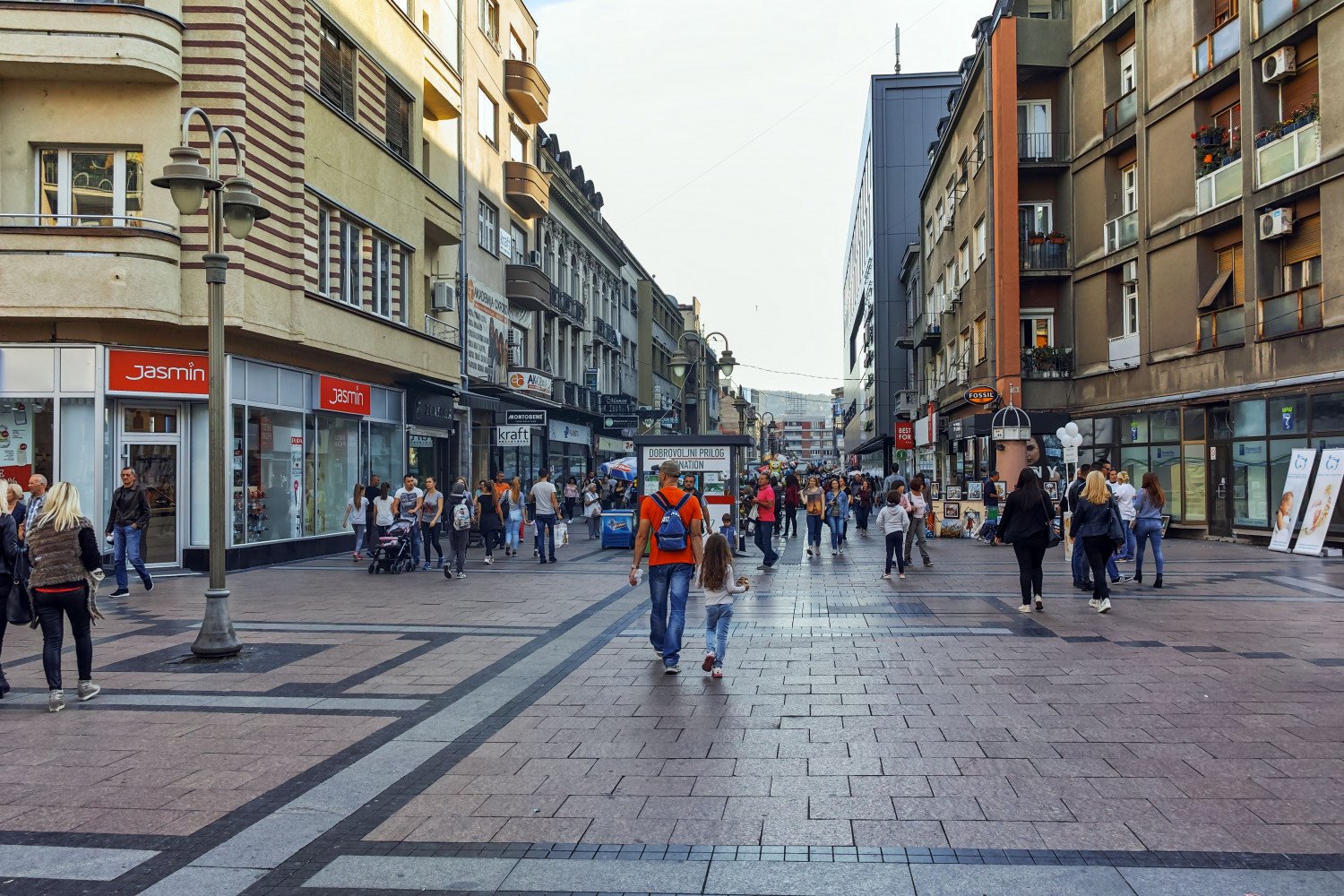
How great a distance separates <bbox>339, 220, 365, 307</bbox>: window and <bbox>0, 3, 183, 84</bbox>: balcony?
5.66 metres

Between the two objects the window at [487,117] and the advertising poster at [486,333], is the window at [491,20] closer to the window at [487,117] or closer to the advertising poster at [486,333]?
the window at [487,117]

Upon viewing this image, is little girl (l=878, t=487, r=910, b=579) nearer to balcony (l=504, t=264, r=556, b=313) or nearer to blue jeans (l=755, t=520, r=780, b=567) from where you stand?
blue jeans (l=755, t=520, r=780, b=567)

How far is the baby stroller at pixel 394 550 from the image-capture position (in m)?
17.9

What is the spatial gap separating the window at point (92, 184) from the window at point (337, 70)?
15.0ft

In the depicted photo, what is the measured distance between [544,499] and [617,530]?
149 inches

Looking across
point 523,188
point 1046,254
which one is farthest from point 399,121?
point 1046,254

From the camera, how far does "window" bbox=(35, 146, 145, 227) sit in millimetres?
16750

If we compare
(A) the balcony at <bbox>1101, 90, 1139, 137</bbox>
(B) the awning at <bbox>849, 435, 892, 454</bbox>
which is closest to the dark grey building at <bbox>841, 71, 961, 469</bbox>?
(B) the awning at <bbox>849, 435, 892, 454</bbox>

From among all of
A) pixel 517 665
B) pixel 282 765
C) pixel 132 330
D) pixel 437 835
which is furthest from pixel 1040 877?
pixel 132 330

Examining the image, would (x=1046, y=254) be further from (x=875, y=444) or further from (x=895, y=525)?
(x=875, y=444)

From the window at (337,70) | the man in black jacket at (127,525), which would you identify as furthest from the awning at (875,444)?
the man in black jacket at (127,525)

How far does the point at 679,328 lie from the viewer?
269ft

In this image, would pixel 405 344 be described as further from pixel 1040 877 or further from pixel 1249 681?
pixel 1040 877

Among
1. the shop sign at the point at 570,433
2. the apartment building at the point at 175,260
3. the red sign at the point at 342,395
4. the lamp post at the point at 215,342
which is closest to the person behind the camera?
the lamp post at the point at 215,342
